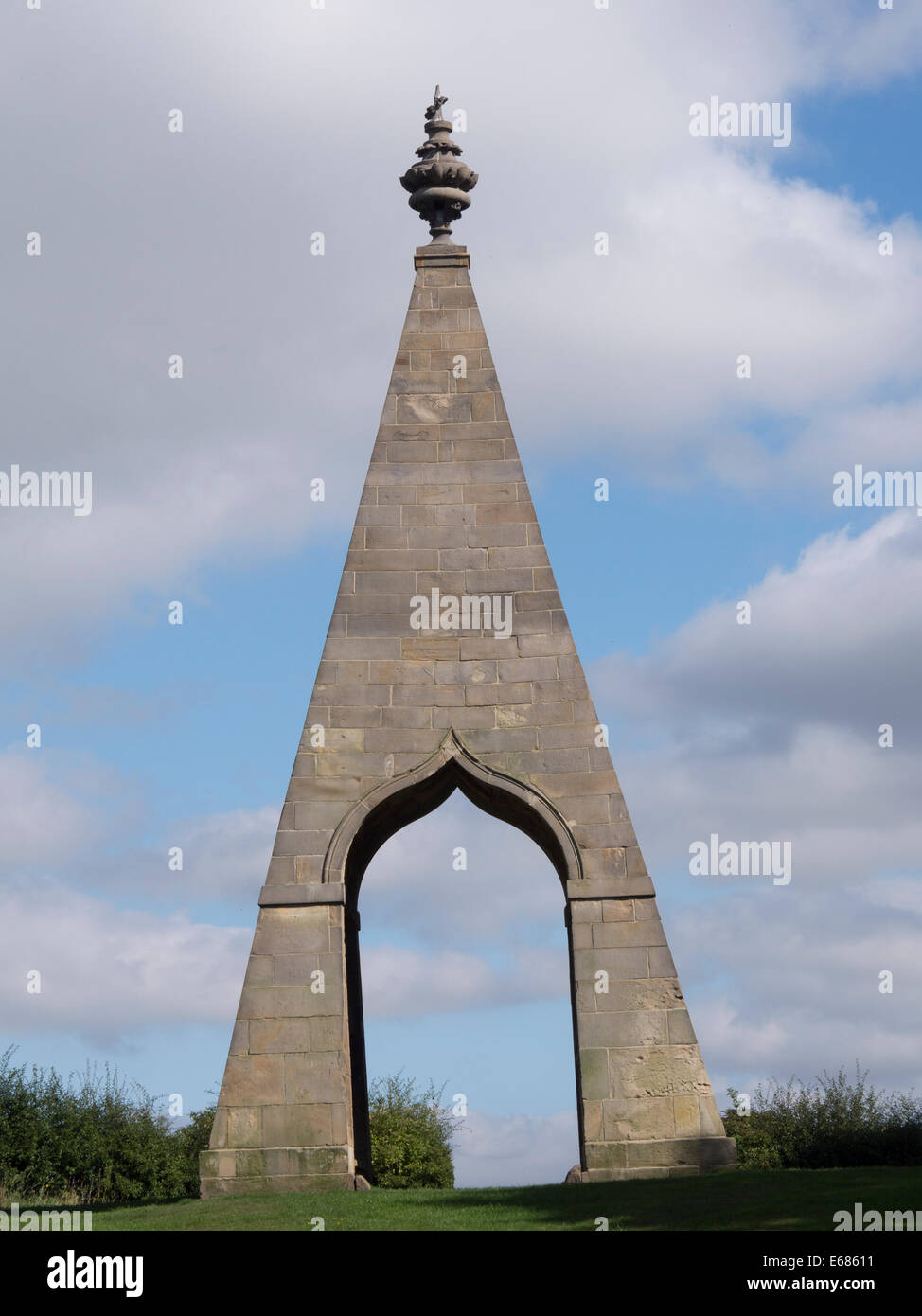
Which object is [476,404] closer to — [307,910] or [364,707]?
[364,707]

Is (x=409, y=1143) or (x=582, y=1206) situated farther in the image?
(x=409, y=1143)

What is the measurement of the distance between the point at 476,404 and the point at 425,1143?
16724mm

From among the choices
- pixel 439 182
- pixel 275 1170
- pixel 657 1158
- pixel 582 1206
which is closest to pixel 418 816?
pixel 275 1170

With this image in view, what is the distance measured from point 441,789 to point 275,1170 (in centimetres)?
542

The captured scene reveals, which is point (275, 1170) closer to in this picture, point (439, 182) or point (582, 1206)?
point (582, 1206)

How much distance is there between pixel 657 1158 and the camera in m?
18.0

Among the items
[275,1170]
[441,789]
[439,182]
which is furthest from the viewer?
[439,182]

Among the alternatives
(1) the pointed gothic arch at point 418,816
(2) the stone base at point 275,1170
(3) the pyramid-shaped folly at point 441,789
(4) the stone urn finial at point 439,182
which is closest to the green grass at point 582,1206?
(2) the stone base at point 275,1170

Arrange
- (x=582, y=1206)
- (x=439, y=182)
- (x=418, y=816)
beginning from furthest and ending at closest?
(x=439, y=182)
(x=418, y=816)
(x=582, y=1206)

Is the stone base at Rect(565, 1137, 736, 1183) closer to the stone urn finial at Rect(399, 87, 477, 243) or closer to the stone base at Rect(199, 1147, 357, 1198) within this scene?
the stone base at Rect(199, 1147, 357, 1198)

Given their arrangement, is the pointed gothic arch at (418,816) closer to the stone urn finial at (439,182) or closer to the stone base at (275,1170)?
the stone base at (275,1170)

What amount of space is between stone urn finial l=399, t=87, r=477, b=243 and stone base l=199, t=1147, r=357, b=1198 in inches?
530
